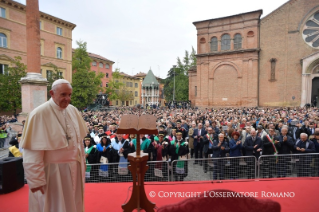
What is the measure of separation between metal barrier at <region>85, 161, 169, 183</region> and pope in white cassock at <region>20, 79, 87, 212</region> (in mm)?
2646

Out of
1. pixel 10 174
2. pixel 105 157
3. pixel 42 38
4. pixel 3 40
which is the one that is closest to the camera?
pixel 10 174

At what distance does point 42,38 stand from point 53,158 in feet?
109

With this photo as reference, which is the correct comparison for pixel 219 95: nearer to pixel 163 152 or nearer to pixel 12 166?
pixel 163 152

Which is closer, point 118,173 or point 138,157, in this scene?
point 138,157

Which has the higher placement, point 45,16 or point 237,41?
point 45,16

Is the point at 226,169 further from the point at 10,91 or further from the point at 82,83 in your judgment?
the point at 82,83

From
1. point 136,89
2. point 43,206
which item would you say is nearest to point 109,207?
point 43,206

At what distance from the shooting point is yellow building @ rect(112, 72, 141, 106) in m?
54.4

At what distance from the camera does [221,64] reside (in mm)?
28938

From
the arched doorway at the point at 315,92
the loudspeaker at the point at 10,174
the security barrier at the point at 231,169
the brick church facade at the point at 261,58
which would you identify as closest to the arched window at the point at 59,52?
the brick church facade at the point at 261,58

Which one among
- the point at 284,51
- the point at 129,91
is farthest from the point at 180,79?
the point at 284,51

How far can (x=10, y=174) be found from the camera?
430 cm

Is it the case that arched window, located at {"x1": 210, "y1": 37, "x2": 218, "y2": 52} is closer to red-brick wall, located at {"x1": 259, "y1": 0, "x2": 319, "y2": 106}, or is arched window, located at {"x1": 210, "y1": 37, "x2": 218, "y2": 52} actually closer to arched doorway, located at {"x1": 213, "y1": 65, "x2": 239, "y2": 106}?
arched doorway, located at {"x1": 213, "y1": 65, "x2": 239, "y2": 106}

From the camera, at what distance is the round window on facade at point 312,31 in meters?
24.2
